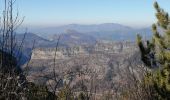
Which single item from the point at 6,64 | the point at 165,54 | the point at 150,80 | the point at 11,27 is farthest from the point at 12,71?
the point at 165,54

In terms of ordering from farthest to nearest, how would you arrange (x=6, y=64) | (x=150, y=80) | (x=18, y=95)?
(x=150, y=80), (x=6, y=64), (x=18, y=95)

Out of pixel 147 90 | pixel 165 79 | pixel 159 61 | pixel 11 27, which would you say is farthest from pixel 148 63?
pixel 11 27

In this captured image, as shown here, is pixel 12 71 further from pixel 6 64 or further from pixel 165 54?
pixel 165 54

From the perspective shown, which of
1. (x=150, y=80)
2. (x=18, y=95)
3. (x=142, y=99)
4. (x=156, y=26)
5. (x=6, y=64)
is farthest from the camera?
(x=156, y=26)


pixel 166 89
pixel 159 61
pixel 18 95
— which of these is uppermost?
pixel 18 95

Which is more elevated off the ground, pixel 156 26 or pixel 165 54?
pixel 156 26

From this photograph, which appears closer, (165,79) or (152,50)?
(165,79)
